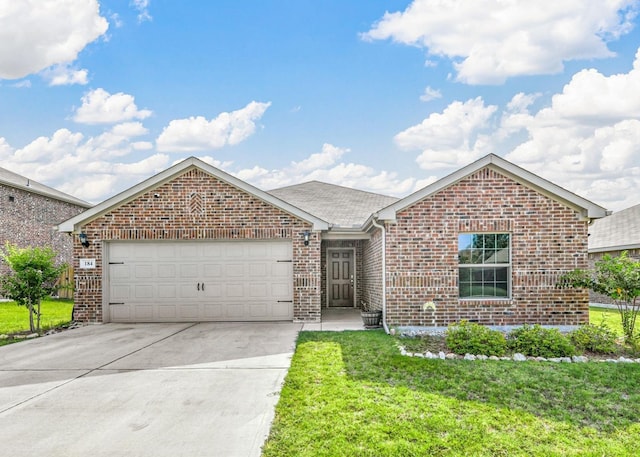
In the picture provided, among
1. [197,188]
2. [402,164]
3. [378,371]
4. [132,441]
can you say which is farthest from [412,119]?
[132,441]

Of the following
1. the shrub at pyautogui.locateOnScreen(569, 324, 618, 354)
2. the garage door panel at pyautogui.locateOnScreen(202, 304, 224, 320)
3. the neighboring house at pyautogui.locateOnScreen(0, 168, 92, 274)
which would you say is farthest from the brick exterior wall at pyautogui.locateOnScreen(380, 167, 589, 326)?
the neighboring house at pyautogui.locateOnScreen(0, 168, 92, 274)

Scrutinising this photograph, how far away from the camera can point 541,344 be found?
8.31 m

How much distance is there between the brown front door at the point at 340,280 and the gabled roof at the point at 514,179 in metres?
5.91

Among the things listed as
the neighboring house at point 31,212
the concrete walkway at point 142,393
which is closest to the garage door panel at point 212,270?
the concrete walkway at point 142,393

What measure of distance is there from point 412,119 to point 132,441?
47.1 feet

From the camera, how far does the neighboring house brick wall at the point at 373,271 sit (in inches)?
470

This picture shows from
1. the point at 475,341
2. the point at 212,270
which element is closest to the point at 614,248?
the point at 475,341

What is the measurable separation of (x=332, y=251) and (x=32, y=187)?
15.5 meters

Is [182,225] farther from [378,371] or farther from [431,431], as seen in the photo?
[431,431]

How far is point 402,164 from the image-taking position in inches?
698

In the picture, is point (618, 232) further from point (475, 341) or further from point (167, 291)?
point (167, 291)

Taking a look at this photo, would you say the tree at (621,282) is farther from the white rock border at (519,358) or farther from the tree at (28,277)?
the tree at (28,277)

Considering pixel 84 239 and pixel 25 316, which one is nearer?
pixel 84 239

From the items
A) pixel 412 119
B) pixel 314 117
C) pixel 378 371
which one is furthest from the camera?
pixel 314 117
